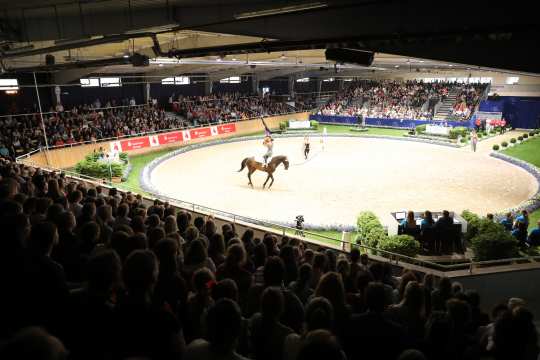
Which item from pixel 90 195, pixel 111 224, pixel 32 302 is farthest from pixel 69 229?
pixel 90 195

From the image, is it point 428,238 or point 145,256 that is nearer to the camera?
point 145,256

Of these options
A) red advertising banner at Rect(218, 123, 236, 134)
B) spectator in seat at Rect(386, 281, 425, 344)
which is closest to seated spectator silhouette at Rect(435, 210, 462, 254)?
spectator in seat at Rect(386, 281, 425, 344)

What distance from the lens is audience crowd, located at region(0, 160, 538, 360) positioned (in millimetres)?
2658

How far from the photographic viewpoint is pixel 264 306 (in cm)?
342

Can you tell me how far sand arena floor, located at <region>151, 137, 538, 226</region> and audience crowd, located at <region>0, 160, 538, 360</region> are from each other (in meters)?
10.8

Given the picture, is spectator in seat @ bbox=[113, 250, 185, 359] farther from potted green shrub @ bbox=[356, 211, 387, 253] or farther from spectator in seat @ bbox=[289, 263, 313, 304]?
potted green shrub @ bbox=[356, 211, 387, 253]

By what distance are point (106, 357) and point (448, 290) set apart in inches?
180

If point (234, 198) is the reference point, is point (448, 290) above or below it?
above

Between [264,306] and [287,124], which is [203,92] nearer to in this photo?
[287,124]

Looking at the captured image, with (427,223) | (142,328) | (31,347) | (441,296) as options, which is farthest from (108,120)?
(31,347)

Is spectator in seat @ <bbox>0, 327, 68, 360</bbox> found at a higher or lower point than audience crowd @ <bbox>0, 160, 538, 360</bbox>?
higher

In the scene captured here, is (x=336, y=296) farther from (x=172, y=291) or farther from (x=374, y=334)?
(x=172, y=291)

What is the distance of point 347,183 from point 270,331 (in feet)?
60.3

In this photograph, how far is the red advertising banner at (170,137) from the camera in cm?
3158
